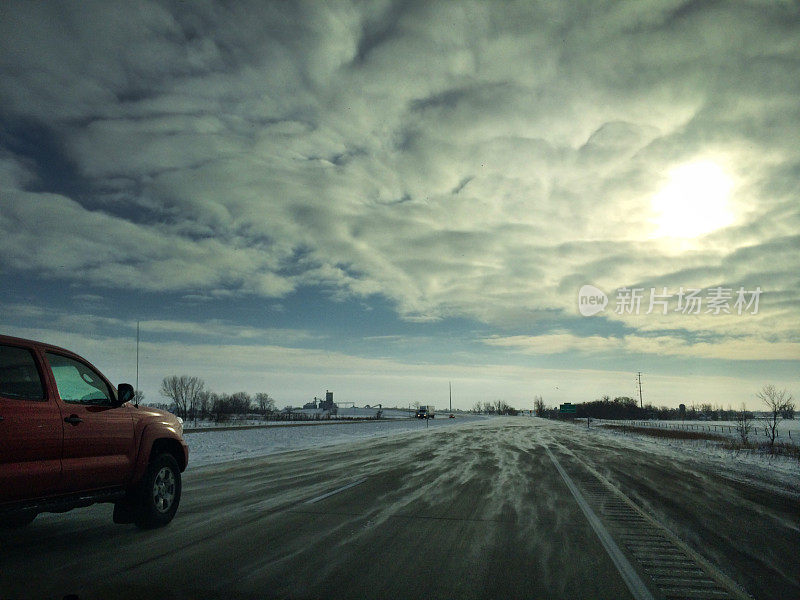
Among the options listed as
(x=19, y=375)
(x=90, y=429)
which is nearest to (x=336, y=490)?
(x=90, y=429)

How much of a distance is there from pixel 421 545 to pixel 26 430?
15.0ft

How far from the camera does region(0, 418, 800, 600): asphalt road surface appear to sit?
503 centimetres

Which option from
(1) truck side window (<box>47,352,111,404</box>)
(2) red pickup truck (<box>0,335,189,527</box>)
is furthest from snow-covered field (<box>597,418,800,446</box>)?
(1) truck side window (<box>47,352,111,404</box>)

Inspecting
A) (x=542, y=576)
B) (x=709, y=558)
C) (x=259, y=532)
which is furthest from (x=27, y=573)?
(x=709, y=558)

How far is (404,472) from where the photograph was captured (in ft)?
47.3

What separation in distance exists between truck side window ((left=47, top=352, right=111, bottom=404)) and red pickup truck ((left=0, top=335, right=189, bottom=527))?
13mm

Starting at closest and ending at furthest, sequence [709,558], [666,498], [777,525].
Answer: [709,558] < [777,525] < [666,498]

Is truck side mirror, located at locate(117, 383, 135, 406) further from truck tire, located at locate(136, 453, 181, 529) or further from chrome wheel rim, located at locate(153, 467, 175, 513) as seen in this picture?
chrome wheel rim, located at locate(153, 467, 175, 513)

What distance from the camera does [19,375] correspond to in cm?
580

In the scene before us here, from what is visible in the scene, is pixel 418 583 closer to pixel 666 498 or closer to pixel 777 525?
pixel 777 525

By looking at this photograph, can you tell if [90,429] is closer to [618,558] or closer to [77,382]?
[77,382]

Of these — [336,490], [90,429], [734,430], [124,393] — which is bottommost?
[734,430]

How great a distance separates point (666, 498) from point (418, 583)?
7.90m

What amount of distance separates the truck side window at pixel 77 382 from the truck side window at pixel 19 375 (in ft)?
0.85
